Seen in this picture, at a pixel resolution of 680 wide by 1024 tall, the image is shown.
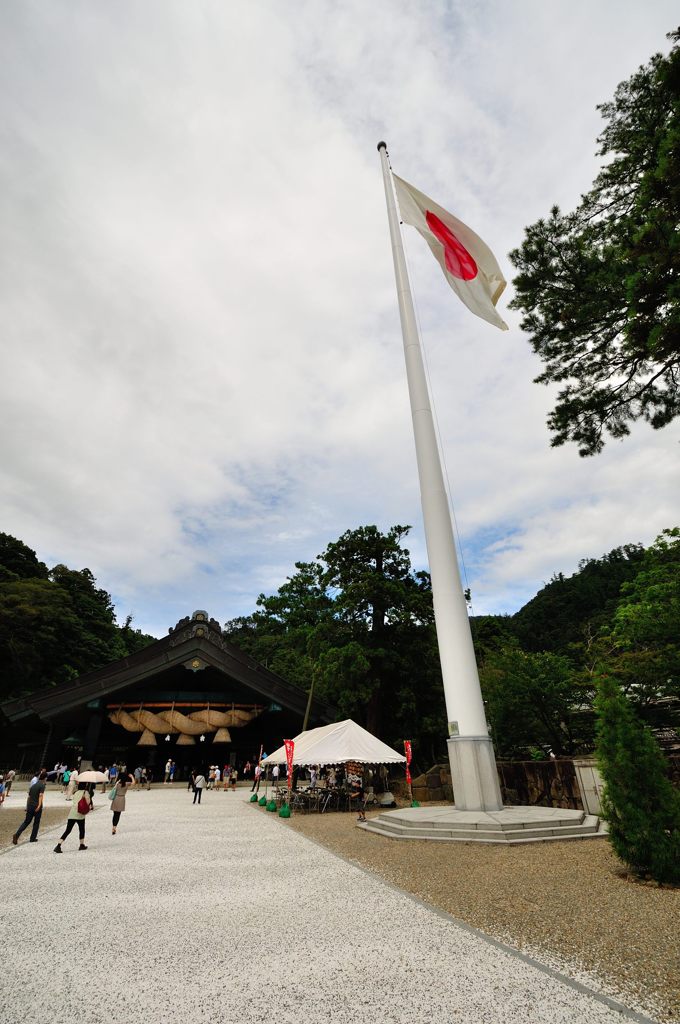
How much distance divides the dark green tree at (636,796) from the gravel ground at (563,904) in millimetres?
350

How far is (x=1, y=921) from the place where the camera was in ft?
17.7

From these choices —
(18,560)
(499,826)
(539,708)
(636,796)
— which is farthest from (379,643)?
(18,560)

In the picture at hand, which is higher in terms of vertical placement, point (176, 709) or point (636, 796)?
point (176, 709)

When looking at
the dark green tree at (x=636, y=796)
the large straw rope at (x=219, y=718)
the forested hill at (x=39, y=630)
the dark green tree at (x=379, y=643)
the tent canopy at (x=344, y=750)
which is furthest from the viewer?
the forested hill at (x=39, y=630)

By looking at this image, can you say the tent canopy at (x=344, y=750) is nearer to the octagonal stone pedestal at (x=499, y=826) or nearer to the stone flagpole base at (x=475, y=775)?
the octagonal stone pedestal at (x=499, y=826)

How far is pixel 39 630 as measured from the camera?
39.6 metres

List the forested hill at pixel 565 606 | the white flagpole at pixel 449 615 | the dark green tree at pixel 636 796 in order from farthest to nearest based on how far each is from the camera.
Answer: the forested hill at pixel 565 606 → the white flagpole at pixel 449 615 → the dark green tree at pixel 636 796

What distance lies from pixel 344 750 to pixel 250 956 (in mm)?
11959

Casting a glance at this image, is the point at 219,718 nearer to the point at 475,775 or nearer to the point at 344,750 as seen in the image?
the point at 344,750

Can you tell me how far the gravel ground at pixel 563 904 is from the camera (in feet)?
12.5

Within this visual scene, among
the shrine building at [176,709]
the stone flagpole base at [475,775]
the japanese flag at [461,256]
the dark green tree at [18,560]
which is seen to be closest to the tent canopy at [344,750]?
the stone flagpole base at [475,775]

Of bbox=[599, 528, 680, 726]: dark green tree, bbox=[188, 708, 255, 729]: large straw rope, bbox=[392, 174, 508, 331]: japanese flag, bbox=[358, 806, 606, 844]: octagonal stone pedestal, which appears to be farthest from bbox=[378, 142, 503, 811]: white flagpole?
bbox=[188, 708, 255, 729]: large straw rope

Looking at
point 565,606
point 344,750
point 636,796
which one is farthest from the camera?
point 565,606

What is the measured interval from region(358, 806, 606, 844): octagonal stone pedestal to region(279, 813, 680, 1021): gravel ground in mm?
356
